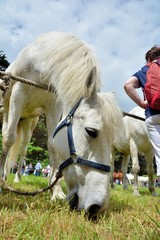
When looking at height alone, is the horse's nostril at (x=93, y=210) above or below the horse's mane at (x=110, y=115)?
below

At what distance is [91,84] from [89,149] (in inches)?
28.8

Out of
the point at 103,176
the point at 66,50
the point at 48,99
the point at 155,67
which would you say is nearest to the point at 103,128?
the point at 103,176

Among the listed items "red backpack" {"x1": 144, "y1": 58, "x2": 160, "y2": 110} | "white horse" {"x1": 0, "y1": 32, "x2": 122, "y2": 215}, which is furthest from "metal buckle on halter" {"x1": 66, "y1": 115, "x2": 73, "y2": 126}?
"red backpack" {"x1": 144, "y1": 58, "x2": 160, "y2": 110}

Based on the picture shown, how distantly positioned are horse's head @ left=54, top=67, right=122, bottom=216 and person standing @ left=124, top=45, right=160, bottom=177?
0.85 m

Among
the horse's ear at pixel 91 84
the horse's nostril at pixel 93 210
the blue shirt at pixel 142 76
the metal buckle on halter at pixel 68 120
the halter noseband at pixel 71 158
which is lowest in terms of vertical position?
the horse's nostril at pixel 93 210

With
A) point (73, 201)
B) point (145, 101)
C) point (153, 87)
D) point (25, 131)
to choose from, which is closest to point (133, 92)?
point (145, 101)

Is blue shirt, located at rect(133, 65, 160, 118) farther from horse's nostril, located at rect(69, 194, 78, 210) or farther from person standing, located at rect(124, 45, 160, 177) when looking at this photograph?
horse's nostril, located at rect(69, 194, 78, 210)

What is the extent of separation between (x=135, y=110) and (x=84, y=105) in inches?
258

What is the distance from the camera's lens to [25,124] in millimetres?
7078

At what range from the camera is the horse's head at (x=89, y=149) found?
2576mm

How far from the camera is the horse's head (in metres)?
2.58

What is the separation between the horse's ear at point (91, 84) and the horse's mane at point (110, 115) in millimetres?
107

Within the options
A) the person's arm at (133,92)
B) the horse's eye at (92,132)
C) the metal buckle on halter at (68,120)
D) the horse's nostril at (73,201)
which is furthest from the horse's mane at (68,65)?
the horse's nostril at (73,201)

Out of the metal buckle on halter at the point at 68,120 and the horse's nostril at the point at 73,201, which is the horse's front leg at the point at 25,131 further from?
the horse's nostril at the point at 73,201
